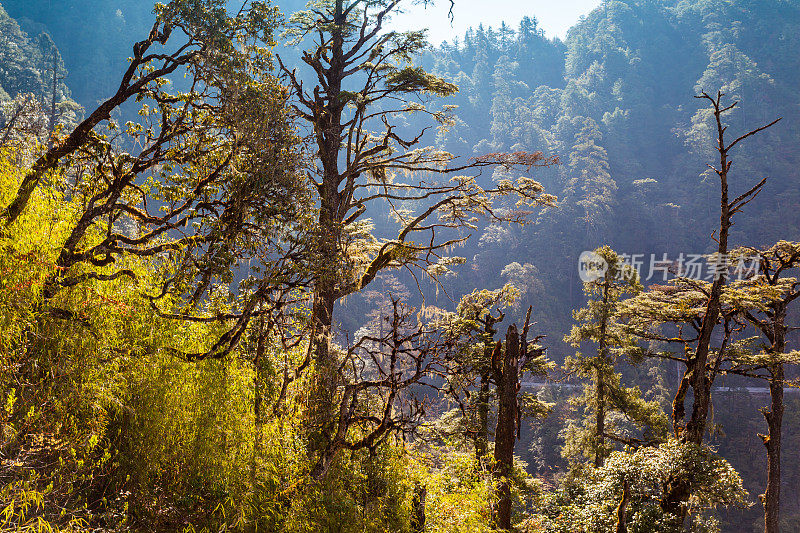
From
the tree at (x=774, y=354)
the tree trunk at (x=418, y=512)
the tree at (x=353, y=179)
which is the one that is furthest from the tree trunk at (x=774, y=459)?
the tree trunk at (x=418, y=512)

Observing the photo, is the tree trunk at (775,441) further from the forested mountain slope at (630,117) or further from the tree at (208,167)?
the forested mountain slope at (630,117)

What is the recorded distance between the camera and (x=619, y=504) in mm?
7508

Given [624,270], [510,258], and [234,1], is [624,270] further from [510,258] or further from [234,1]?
[234,1]

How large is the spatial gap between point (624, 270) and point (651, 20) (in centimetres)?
6782

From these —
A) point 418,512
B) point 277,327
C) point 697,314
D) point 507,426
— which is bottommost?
point 418,512

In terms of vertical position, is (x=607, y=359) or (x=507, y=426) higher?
(x=607, y=359)

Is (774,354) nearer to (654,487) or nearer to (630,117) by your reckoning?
(654,487)

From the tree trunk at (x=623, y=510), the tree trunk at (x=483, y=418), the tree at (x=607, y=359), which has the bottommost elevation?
the tree trunk at (x=623, y=510)

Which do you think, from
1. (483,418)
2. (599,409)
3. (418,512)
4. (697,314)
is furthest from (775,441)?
(418,512)

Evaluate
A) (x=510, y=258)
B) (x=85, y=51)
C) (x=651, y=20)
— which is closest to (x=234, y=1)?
(x=85, y=51)

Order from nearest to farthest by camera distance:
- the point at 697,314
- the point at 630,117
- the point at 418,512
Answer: the point at 418,512 → the point at 697,314 → the point at 630,117

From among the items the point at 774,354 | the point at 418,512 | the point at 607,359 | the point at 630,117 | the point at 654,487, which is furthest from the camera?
the point at 630,117

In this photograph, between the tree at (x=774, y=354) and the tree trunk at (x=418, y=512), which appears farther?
the tree at (x=774, y=354)

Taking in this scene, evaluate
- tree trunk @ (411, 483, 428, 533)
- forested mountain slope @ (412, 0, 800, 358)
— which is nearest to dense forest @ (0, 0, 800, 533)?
tree trunk @ (411, 483, 428, 533)
